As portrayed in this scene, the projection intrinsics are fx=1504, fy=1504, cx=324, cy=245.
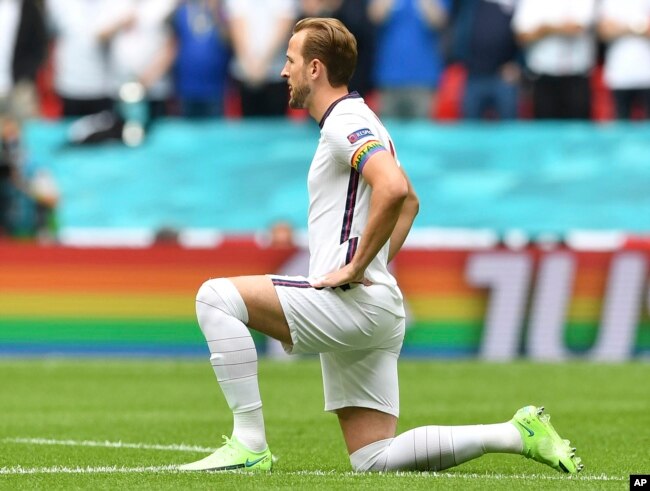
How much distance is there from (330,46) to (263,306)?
1.21 m

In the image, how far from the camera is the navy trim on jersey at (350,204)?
6793mm

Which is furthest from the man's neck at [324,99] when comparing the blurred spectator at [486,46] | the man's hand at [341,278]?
the blurred spectator at [486,46]

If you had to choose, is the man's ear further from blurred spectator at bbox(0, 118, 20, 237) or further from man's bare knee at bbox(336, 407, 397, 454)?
blurred spectator at bbox(0, 118, 20, 237)

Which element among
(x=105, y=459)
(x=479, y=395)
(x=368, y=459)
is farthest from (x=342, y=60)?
(x=479, y=395)

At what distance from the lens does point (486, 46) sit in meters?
18.1

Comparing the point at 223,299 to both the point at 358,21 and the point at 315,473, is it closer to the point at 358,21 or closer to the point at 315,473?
the point at 315,473

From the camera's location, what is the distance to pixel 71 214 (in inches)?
730

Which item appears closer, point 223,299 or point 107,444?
point 223,299

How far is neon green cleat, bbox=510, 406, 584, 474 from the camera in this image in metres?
6.95

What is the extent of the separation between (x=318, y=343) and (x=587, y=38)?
12.0 m

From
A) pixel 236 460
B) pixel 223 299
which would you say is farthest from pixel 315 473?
pixel 223 299

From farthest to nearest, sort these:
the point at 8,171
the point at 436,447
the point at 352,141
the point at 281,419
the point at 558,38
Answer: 1. the point at 8,171
2. the point at 558,38
3. the point at 281,419
4. the point at 436,447
5. the point at 352,141

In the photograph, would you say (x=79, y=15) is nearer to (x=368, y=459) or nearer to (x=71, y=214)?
(x=71, y=214)

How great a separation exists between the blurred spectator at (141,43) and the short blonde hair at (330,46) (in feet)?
39.6
